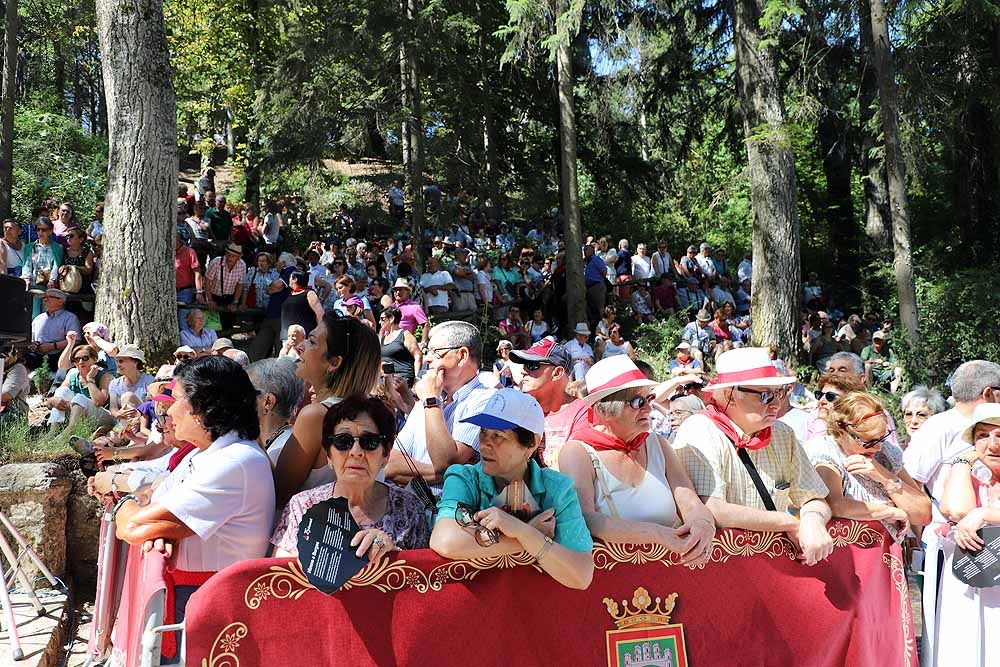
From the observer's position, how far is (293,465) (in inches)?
153

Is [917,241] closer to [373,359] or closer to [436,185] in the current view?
[436,185]

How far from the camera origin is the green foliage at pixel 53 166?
72.2 ft

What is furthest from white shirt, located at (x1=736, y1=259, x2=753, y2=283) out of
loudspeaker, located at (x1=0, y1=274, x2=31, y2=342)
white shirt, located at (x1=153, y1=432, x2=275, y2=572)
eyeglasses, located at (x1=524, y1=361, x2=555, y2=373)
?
white shirt, located at (x1=153, y1=432, x2=275, y2=572)

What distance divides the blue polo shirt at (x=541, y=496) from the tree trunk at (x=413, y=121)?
16.4 meters

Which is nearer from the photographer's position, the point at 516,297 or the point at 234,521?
the point at 234,521

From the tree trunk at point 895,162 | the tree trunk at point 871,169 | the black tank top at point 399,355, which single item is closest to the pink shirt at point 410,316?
the black tank top at point 399,355

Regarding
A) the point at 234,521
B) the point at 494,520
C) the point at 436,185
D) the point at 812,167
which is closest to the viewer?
the point at 494,520

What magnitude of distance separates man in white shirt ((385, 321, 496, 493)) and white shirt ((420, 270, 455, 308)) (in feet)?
37.3

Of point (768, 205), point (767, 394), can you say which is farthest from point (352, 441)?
point (768, 205)

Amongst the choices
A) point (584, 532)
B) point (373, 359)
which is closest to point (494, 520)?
point (584, 532)

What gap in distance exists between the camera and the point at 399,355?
30.2 feet

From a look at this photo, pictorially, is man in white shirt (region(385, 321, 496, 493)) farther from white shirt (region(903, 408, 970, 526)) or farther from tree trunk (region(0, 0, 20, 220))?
tree trunk (region(0, 0, 20, 220))

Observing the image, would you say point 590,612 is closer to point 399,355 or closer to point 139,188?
point 399,355

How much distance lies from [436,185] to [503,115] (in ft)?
10.2
